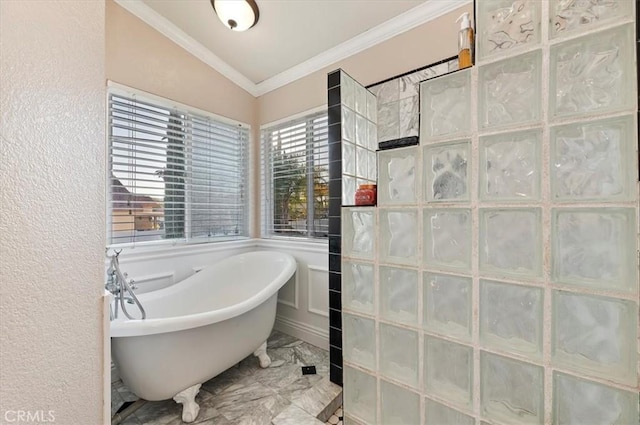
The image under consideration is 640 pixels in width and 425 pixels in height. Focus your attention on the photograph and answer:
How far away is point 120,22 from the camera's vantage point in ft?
6.57

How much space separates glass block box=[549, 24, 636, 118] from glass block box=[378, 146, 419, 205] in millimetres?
451

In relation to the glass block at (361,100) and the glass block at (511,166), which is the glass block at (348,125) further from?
the glass block at (511,166)

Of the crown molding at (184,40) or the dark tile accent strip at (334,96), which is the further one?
the crown molding at (184,40)

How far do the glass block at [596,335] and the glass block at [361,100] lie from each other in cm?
134

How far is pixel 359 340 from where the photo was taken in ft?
4.22

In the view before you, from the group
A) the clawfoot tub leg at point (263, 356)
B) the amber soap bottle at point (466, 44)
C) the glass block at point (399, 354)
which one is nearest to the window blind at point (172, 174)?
the clawfoot tub leg at point (263, 356)

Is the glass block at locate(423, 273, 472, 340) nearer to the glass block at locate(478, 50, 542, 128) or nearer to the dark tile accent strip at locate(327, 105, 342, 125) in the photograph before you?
the glass block at locate(478, 50, 542, 128)

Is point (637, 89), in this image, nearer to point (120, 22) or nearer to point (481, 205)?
point (481, 205)

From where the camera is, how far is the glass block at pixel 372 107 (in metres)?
1.84

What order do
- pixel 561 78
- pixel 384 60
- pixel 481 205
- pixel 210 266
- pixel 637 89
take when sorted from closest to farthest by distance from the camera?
pixel 637 89, pixel 561 78, pixel 481 205, pixel 384 60, pixel 210 266

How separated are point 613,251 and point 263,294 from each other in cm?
162

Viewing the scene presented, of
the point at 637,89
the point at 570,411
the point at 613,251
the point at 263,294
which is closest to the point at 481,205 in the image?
the point at 613,251

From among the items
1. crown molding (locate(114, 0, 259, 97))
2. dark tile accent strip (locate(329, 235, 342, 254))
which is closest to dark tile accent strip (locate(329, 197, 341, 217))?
dark tile accent strip (locate(329, 235, 342, 254))

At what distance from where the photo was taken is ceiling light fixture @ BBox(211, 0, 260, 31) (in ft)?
5.96
